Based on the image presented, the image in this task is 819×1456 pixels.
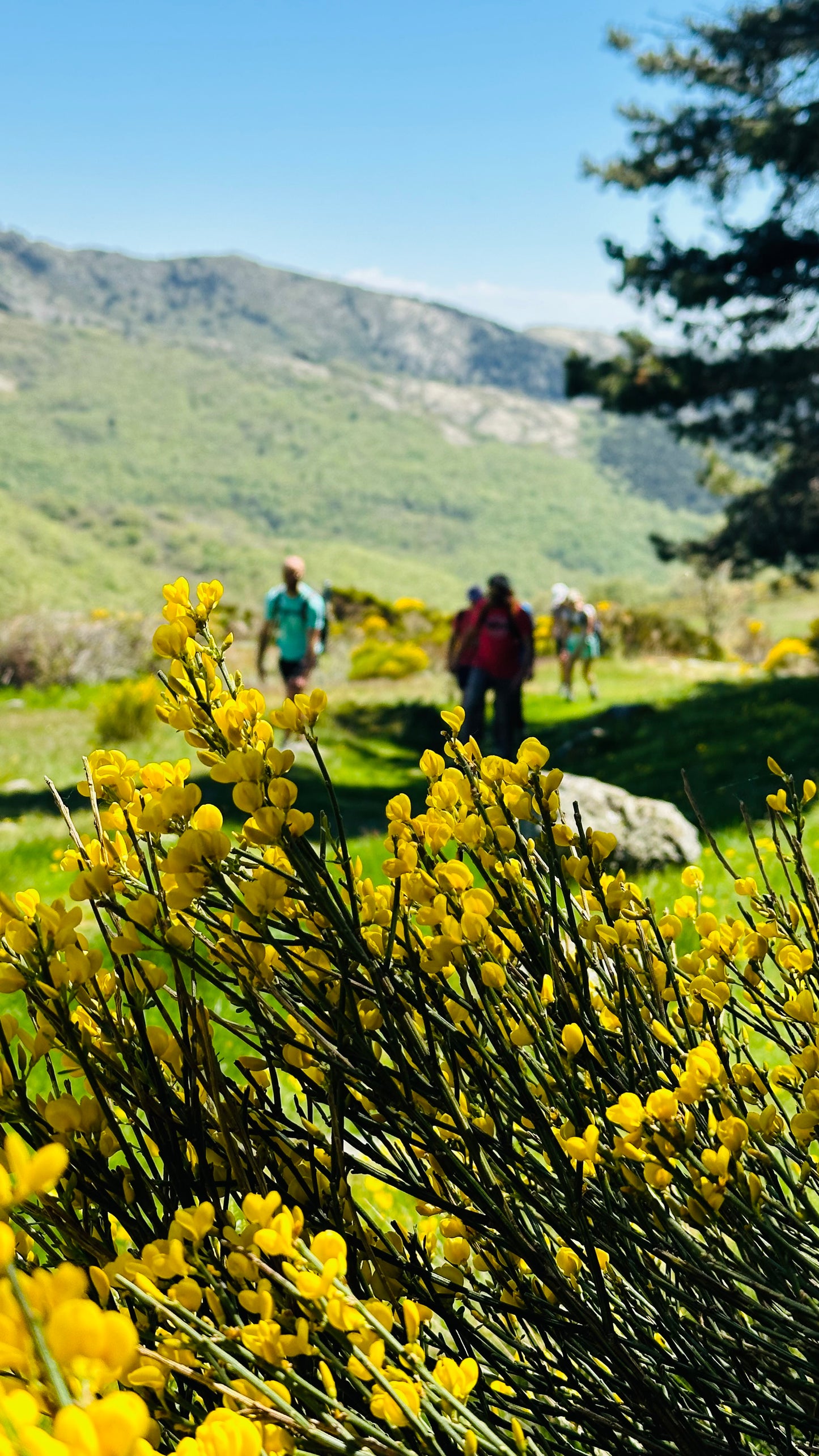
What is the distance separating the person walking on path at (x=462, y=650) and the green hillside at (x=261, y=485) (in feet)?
147

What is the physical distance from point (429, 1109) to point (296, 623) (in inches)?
329

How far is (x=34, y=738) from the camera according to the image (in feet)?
44.0

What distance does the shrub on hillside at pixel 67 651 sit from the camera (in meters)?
18.1

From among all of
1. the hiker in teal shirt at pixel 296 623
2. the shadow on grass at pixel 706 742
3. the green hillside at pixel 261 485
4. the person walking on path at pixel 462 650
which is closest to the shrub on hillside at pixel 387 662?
the shadow on grass at pixel 706 742

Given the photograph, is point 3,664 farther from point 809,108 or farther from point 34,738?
point 809,108

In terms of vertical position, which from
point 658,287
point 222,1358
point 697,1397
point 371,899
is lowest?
point 697,1397

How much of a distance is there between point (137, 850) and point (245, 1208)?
51 centimetres

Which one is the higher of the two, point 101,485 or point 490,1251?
point 101,485

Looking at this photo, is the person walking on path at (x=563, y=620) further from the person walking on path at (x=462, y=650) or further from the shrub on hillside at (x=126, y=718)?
the shrub on hillside at (x=126, y=718)

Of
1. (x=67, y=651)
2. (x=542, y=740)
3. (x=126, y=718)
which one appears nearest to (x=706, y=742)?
(x=542, y=740)

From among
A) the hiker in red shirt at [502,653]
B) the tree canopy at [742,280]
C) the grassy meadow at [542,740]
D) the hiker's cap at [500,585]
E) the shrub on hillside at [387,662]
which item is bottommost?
the grassy meadow at [542,740]

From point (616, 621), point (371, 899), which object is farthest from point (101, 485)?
point (371, 899)

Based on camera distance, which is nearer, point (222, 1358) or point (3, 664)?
point (222, 1358)

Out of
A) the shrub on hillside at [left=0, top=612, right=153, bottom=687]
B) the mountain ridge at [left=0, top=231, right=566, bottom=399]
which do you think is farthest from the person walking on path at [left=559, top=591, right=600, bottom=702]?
the mountain ridge at [left=0, top=231, right=566, bottom=399]
